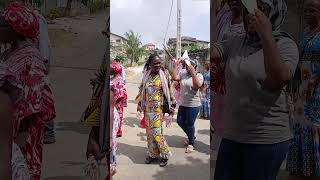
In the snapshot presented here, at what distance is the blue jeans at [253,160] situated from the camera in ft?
6.43

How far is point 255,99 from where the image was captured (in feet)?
6.37

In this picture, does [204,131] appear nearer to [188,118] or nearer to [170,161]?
[188,118]

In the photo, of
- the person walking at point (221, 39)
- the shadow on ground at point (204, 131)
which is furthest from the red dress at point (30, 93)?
the shadow on ground at point (204, 131)

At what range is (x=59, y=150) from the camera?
232 cm

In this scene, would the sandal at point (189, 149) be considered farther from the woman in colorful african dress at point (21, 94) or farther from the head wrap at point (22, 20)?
the head wrap at point (22, 20)

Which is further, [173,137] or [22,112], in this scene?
[173,137]

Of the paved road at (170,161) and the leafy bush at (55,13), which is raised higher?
the leafy bush at (55,13)

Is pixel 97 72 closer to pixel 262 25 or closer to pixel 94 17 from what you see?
pixel 94 17

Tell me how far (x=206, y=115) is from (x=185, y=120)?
12.0 feet

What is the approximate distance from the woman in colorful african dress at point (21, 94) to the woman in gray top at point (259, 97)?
3.39 ft

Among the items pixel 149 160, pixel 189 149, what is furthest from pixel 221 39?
pixel 189 149

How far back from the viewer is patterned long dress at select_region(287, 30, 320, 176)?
2.33 metres

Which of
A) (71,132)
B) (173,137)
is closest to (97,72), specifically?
(71,132)

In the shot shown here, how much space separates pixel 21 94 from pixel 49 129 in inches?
10.4
